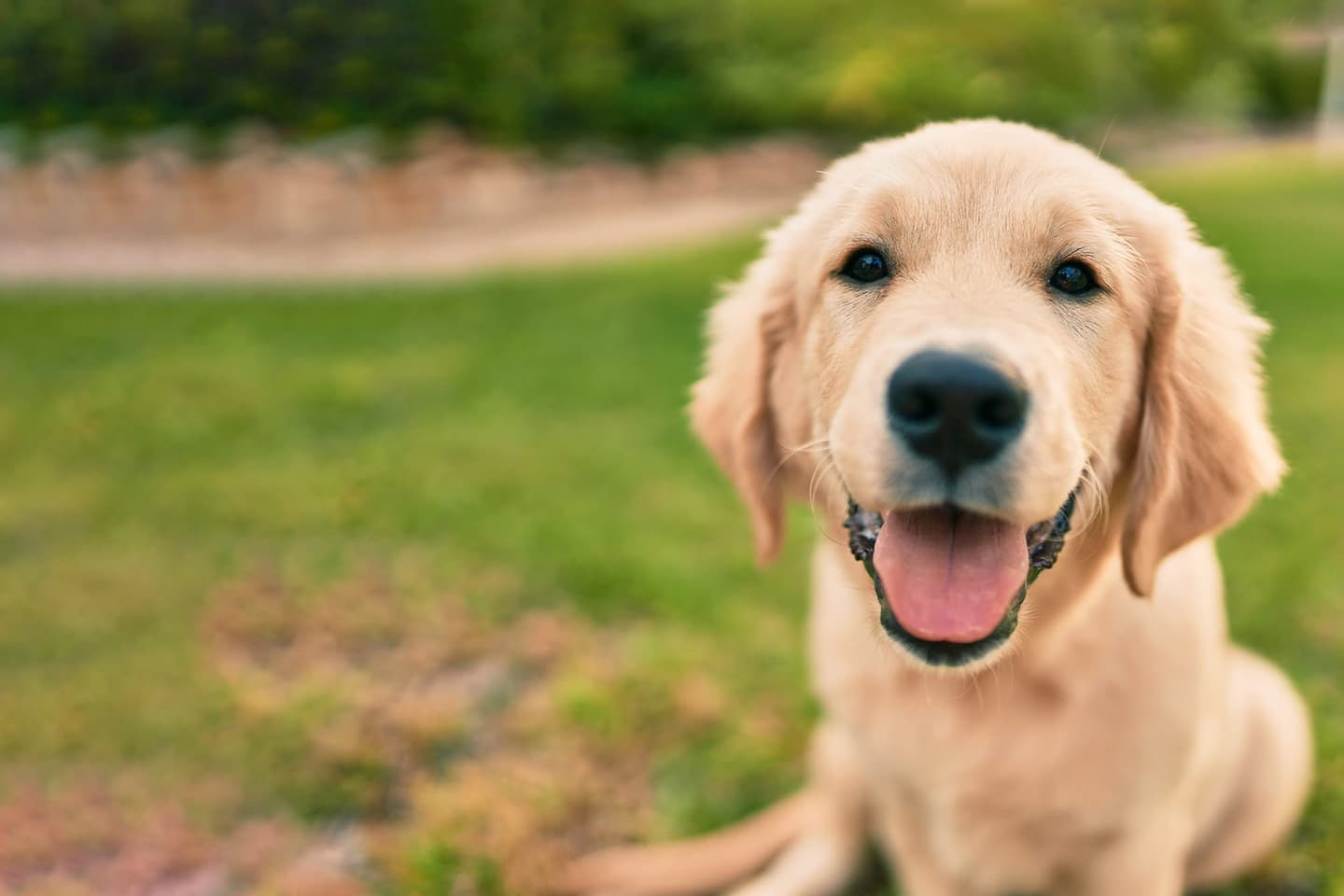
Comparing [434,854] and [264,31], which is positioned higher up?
[264,31]

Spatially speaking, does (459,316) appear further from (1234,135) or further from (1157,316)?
(1234,135)

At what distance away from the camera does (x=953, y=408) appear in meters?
1.50

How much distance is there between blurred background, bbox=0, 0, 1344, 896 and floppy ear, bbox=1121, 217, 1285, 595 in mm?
1161

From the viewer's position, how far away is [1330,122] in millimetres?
16438

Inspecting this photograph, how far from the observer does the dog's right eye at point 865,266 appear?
1.84 metres

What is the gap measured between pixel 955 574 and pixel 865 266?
22.1 inches

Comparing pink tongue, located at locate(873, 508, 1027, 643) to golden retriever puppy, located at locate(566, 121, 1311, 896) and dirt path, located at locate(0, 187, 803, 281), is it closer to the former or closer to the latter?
golden retriever puppy, located at locate(566, 121, 1311, 896)

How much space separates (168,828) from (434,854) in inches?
32.0

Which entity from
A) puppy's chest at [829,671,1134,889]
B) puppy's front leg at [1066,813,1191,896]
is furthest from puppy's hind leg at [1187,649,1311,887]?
puppy's chest at [829,671,1134,889]

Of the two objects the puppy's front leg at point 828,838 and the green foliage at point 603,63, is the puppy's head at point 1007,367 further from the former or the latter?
the green foliage at point 603,63

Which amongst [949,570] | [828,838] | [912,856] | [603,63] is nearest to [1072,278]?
[949,570]

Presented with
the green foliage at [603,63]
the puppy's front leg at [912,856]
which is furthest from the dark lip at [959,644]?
the green foliage at [603,63]

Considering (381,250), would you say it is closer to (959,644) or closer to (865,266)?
(865,266)

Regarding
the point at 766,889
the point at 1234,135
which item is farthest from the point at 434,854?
the point at 1234,135
